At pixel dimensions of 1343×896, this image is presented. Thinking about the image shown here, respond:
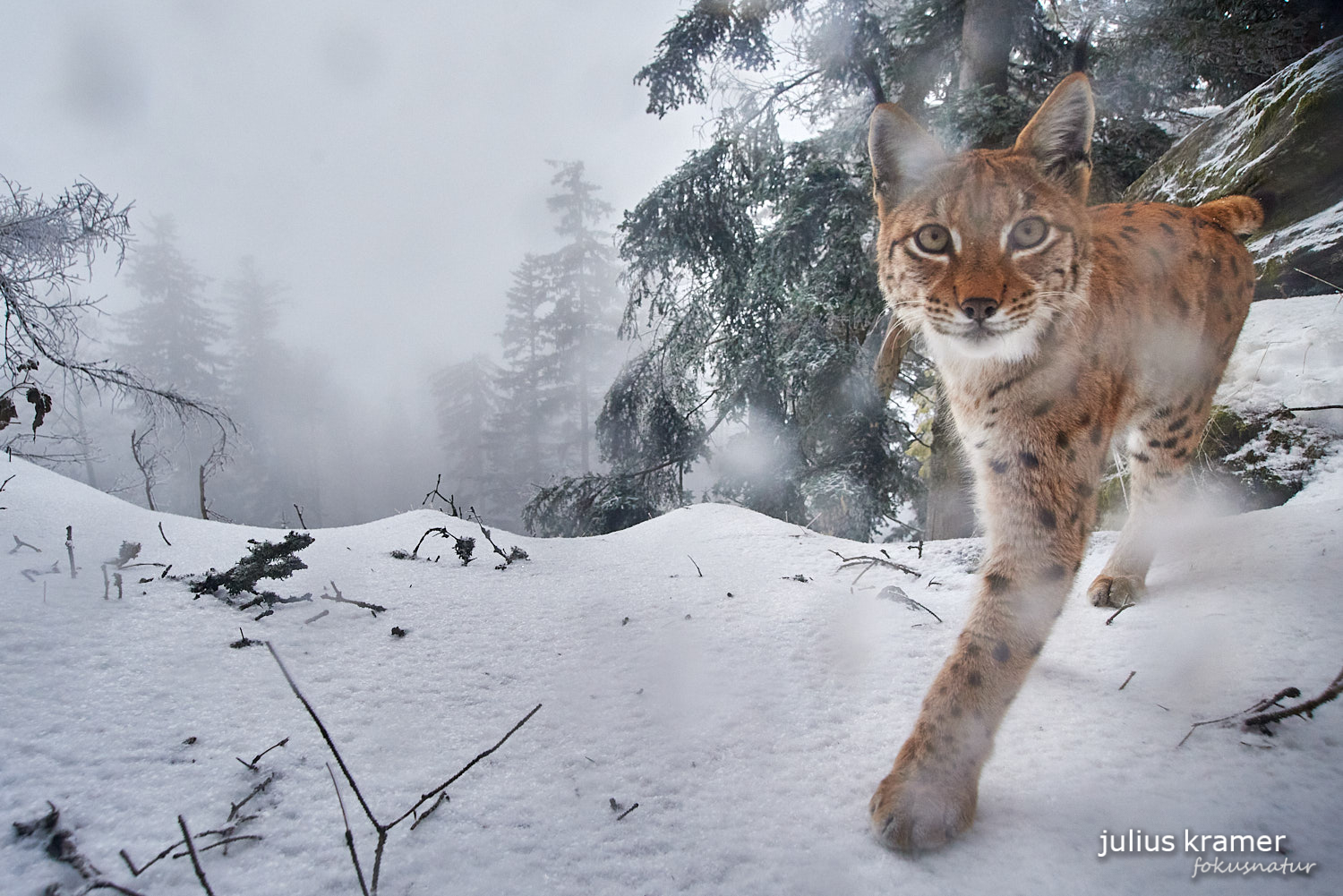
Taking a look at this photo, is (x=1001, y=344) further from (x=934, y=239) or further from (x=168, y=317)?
(x=168, y=317)

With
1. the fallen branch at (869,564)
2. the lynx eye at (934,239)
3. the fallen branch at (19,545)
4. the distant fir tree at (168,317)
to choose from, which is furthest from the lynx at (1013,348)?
the distant fir tree at (168,317)

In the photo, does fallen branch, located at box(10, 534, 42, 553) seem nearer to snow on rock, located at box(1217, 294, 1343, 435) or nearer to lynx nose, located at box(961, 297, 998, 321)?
lynx nose, located at box(961, 297, 998, 321)

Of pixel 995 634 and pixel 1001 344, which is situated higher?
pixel 1001 344

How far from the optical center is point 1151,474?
295 centimetres

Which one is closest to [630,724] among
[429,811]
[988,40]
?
[429,811]

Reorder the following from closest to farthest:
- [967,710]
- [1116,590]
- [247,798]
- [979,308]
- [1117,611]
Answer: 1. [247,798]
2. [967,710]
3. [979,308]
4. [1117,611]
5. [1116,590]

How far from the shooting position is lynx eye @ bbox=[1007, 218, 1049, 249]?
1.87 meters

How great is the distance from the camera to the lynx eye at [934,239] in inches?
75.7

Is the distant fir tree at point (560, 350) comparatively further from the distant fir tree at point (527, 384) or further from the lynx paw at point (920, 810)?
the lynx paw at point (920, 810)

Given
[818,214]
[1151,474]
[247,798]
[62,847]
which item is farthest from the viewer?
[818,214]

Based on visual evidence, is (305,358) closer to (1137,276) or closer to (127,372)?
(127,372)

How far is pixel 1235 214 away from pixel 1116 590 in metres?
2.28

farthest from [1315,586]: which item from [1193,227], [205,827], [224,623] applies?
[224,623]

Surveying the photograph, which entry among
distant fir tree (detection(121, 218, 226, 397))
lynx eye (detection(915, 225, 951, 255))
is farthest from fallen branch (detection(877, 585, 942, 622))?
distant fir tree (detection(121, 218, 226, 397))
